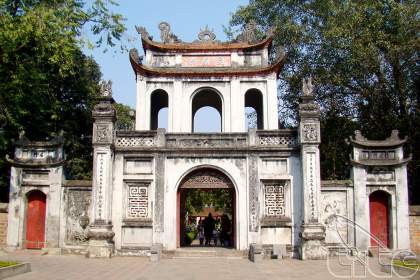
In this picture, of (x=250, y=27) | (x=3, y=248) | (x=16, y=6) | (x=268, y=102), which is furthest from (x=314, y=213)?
(x=16, y=6)

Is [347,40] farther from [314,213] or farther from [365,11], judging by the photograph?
[314,213]

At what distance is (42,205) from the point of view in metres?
16.1

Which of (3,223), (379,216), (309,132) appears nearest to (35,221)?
(3,223)

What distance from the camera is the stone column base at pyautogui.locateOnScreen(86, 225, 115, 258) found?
47.6 ft

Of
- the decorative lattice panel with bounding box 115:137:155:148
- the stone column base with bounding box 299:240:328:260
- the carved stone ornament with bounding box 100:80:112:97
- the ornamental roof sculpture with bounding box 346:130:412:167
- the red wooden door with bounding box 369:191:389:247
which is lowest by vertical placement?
A: the stone column base with bounding box 299:240:328:260

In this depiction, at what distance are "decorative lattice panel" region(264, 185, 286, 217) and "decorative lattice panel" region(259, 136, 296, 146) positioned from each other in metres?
1.50

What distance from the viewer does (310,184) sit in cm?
1487

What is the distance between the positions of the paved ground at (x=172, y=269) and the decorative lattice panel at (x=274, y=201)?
71.0 inches

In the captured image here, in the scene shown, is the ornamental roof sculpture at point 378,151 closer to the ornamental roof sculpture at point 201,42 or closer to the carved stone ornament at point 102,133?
the ornamental roof sculpture at point 201,42

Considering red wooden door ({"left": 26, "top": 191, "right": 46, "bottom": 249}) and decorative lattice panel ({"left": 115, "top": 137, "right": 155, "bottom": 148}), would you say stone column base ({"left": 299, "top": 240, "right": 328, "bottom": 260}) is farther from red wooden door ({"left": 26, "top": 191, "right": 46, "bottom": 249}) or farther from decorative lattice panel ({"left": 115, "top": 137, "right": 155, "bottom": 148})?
red wooden door ({"left": 26, "top": 191, "right": 46, "bottom": 249})

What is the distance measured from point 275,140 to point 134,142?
496 cm

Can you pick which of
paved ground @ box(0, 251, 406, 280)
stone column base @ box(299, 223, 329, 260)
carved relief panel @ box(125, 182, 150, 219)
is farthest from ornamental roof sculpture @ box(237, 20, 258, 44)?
paved ground @ box(0, 251, 406, 280)

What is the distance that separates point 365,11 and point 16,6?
55.3ft

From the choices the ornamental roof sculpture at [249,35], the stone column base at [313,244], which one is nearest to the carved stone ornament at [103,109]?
Result: the ornamental roof sculpture at [249,35]
